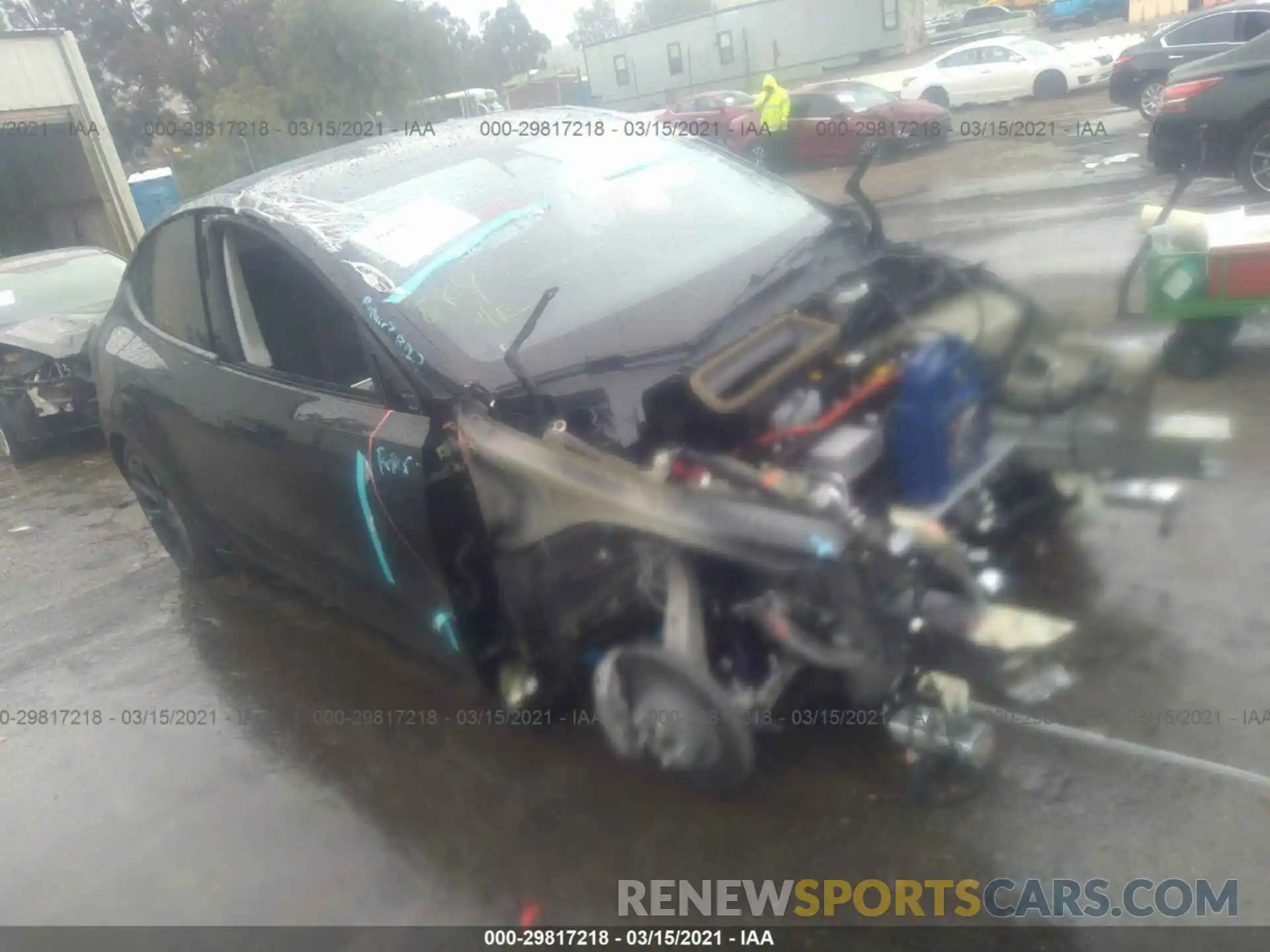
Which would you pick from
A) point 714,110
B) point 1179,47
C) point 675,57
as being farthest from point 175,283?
point 675,57

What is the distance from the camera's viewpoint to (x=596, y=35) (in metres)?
71.4

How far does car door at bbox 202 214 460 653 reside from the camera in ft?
9.68

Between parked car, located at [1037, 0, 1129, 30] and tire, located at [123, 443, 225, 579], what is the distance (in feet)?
113

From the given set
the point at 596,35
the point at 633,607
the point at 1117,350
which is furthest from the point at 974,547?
the point at 596,35

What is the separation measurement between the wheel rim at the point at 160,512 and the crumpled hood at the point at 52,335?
104 inches

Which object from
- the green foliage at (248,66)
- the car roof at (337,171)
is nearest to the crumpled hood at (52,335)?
the car roof at (337,171)

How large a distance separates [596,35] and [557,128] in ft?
242

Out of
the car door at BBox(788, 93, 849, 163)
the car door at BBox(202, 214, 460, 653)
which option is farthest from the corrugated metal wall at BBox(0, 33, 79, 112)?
the car door at BBox(202, 214, 460, 653)

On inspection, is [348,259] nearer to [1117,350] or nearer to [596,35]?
[1117,350]

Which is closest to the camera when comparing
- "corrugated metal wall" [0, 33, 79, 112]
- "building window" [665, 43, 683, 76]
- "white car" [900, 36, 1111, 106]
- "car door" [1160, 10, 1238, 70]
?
"car door" [1160, 10, 1238, 70]

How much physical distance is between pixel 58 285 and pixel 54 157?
10.7 metres

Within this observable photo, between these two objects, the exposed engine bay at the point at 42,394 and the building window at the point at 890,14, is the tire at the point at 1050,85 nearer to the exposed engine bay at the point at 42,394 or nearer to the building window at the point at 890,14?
the exposed engine bay at the point at 42,394

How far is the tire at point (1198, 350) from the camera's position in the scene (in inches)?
191

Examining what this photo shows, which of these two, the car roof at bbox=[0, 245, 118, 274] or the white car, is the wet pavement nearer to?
the car roof at bbox=[0, 245, 118, 274]
